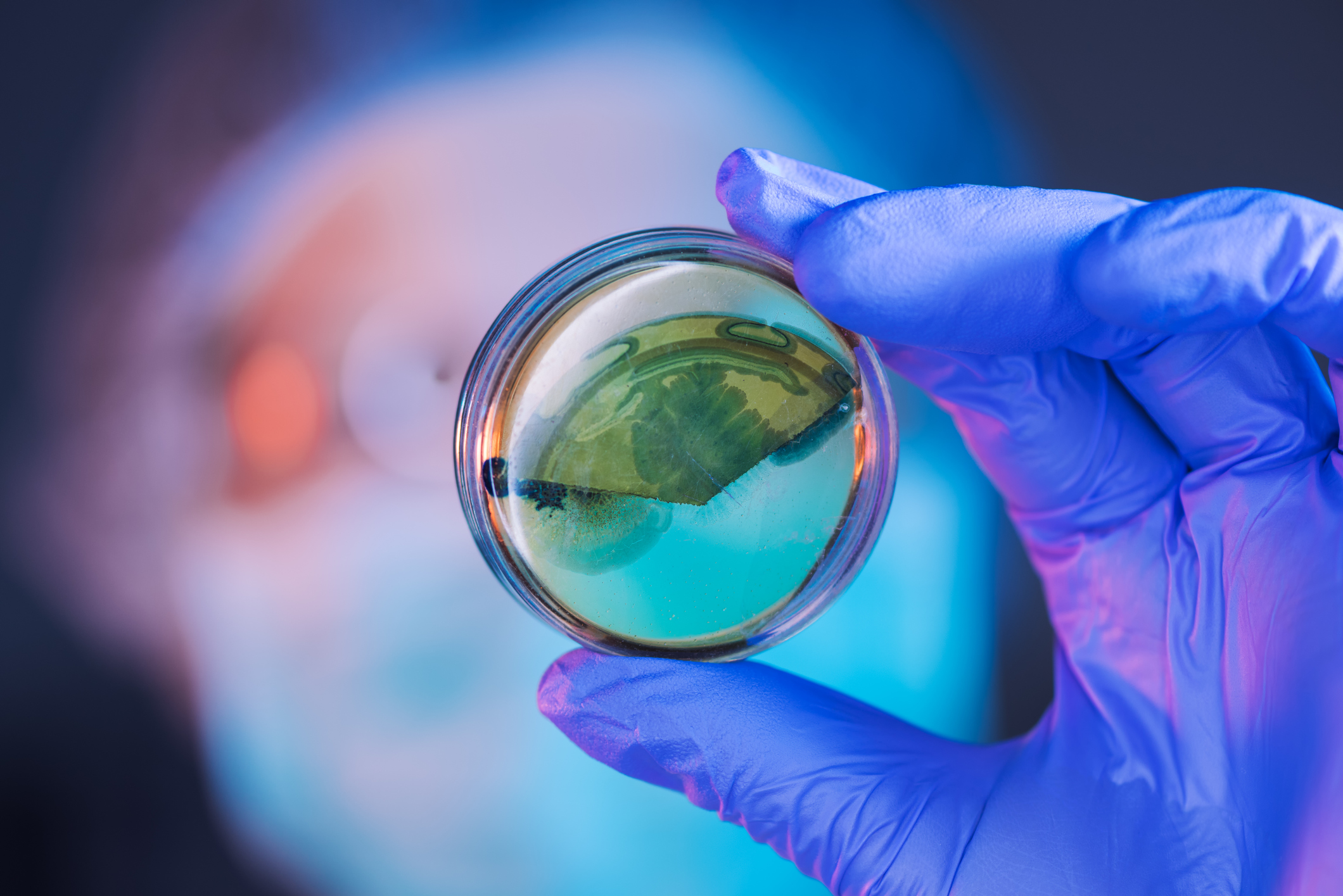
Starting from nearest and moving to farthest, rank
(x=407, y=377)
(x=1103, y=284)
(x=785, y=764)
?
1. (x=1103, y=284)
2. (x=785, y=764)
3. (x=407, y=377)

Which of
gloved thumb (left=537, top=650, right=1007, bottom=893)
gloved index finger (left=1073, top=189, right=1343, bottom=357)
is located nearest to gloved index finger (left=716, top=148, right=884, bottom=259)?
gloved index finger (left=1073, top=189, right=1343, bottom=357)

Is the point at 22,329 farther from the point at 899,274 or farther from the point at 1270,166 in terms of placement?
the point at 1270,166

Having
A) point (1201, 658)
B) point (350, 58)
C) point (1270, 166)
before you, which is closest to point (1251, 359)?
point (1201, 658)

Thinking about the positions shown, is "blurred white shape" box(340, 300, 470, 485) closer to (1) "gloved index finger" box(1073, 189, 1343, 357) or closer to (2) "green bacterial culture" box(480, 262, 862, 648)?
(2) "green bacterial culture" box(480, 262, 862, 648)

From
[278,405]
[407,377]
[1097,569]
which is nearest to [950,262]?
[1097,569]

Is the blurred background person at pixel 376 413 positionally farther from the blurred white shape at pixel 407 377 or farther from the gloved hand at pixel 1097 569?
the gloved hand at pixel 1097 569

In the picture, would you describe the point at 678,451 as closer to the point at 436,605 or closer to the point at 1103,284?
the point at 1103,284
